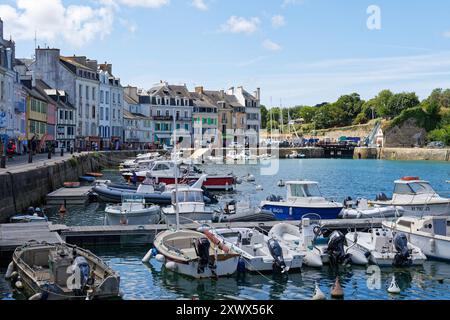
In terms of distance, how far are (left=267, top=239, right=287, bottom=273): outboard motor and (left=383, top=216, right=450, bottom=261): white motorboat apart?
720 cm

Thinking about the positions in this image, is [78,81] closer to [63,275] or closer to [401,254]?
[401,254]

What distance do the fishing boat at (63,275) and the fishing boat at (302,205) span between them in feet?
54.1

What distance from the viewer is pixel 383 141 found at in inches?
5610

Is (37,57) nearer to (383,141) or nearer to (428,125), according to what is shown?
(383,141)

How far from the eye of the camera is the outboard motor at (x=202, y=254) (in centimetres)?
2103

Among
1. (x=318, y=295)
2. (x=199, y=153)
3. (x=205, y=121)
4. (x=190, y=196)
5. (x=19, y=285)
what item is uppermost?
(x=205, y=121)

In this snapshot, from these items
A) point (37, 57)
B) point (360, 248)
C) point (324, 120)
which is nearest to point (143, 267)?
point (360, 248)

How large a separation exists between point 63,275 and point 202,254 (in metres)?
5.06

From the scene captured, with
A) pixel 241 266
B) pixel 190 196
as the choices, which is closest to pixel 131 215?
pixel 190 196

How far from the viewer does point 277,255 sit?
72.1 ft

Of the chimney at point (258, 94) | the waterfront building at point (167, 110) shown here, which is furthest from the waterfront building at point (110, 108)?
the chimney at point (258, 94)

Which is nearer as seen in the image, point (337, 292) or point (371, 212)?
point (337, 292)

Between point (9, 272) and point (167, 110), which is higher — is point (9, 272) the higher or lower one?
the lower one
